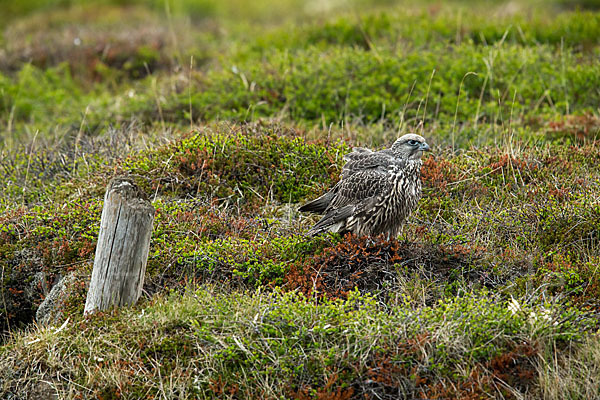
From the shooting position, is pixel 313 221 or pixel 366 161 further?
pixel 313 221

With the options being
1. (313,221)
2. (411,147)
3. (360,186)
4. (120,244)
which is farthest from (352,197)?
(120,244)

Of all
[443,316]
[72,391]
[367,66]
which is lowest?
[72,391]

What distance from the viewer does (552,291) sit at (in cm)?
529

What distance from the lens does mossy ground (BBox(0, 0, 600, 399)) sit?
459 centimetres

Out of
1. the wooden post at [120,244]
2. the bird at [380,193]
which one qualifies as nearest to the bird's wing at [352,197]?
the bird at [380,193]

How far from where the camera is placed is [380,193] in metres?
5.66

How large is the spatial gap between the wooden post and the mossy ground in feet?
0.65

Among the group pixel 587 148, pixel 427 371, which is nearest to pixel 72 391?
pixel 427 371

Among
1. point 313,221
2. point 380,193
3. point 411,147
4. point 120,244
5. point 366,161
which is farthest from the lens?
point 313,221

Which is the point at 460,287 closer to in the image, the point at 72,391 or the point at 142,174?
the point at 72,391

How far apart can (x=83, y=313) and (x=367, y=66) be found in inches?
234

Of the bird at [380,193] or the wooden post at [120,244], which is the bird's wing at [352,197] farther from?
the wooden post at [120,244]

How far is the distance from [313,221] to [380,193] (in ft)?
3.63

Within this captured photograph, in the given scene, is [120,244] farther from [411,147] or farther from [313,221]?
[411,147]
